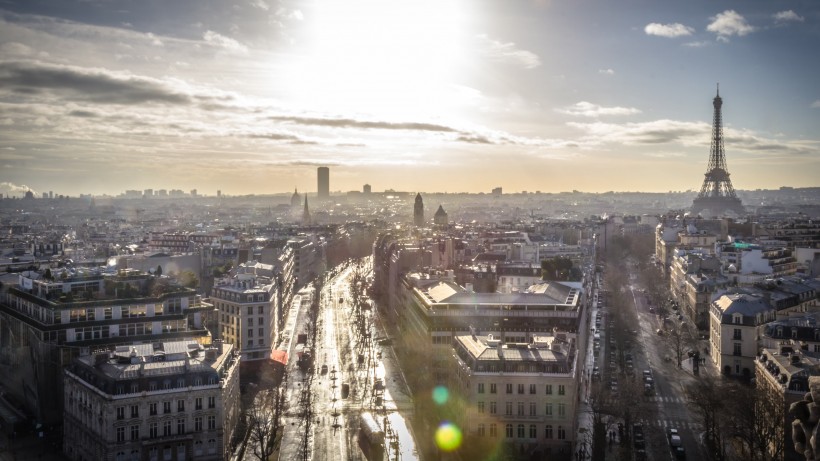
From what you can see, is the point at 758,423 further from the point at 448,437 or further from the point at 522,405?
the point at 448,437

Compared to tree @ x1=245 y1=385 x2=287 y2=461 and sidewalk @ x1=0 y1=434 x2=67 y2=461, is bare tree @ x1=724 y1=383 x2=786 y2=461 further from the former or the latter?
sidewalk @ x1=0 y1=434 x2=67 y2=461

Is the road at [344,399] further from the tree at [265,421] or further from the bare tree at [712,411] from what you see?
the bare tree at [712,411]

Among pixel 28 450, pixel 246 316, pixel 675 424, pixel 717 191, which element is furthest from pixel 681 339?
pixel 717 191

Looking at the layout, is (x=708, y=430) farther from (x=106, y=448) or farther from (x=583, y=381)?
(x=106, y=448)

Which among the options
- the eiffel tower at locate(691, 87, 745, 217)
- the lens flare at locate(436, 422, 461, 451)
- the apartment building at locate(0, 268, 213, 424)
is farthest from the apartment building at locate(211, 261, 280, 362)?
the eiffel tower at locate(691, 87, 745, 217)

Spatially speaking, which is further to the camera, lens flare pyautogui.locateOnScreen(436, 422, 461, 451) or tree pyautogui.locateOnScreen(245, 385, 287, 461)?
lens flare pyautogui.locateOnScreen(436, 422, 461, 451)

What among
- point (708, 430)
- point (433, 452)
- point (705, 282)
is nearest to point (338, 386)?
point (433, 452)
